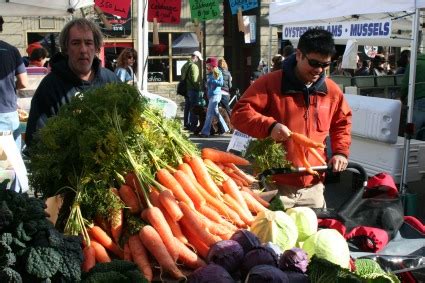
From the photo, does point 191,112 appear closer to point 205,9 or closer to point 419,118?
point 205,9

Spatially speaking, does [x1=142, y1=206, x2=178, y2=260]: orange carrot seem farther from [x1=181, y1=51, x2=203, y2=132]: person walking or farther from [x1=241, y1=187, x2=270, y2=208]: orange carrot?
[x1=181, y1=51, x2=203, y2=132]: person walking

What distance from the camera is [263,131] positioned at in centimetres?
324

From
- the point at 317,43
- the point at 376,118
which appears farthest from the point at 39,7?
the point at 317,43

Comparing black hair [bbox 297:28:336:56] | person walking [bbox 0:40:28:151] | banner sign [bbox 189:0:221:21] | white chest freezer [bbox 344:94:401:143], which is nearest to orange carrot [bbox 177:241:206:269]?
black hair [bbox 297:28:336:56]

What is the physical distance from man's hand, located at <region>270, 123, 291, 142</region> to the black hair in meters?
0.50

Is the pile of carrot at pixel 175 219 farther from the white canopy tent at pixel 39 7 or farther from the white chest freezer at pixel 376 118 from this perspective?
the white canopy tent at pixel 39 7

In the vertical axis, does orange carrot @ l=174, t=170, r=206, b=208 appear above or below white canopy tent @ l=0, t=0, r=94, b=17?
below

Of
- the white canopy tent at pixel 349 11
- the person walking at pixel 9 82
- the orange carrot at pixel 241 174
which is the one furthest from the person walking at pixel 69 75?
the white canopy tent at pixel 349 11

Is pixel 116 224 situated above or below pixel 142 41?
below

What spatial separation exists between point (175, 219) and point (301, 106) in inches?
53.3

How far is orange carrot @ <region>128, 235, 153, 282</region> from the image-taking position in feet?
7.38

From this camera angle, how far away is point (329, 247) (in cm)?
228

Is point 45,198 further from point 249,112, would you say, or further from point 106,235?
point 249,112

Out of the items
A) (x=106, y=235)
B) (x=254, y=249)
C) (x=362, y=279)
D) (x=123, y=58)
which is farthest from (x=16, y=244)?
(x=123, y=58)
